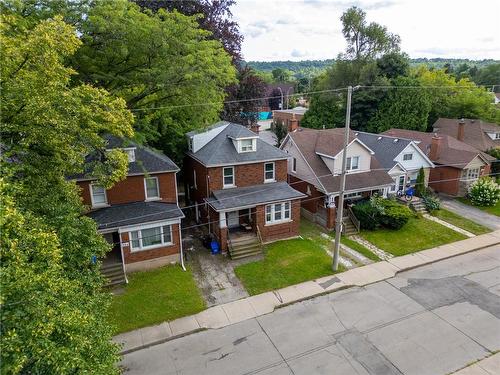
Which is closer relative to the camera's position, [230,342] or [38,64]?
[38,64]

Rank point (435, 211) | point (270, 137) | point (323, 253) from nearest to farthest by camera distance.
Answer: point (323, 253) → point (435, 211) → point (270, 137)

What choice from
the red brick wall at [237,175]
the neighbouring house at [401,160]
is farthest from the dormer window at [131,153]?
the neighbouring house at [401,160]

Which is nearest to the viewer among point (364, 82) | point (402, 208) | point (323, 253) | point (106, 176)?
point (106, 176)

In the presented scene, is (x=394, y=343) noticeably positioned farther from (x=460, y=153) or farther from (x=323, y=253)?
(x=460, y=153)

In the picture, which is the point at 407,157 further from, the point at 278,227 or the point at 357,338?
A: the point at 357,338

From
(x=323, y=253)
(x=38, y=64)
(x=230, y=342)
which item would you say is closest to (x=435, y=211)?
(x=323, y=253)

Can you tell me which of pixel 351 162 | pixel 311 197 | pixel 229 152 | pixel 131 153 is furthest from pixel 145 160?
pixel 351 162
